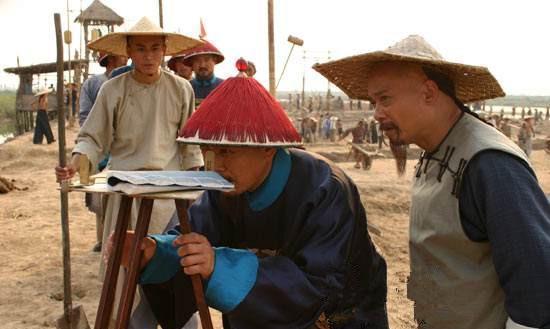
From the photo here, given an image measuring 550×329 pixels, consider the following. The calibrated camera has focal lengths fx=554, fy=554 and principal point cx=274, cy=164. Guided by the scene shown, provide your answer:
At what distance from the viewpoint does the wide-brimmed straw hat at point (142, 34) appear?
3.57m

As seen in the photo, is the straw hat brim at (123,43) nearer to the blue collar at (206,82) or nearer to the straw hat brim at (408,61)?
the blue collar at (206,82)

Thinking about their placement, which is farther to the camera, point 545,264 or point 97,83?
point 97,83

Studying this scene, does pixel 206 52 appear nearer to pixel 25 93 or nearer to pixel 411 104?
pixel 411 104

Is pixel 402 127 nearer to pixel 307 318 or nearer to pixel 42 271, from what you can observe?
pixel 307 318

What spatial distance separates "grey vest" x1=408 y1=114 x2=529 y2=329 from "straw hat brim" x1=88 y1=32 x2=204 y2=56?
230cm

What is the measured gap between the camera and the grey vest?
1.79 meters

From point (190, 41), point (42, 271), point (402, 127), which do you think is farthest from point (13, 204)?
point (402, 127)

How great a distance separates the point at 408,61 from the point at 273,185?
2.20 feet

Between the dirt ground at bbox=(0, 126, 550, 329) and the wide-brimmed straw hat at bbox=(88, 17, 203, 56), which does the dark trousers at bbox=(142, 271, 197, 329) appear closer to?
the wide-brimmed straw hat at bbox=(88, 17, 203, 56)

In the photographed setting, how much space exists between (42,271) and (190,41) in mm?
3142

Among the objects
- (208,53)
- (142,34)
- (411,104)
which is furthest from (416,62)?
(208,53)

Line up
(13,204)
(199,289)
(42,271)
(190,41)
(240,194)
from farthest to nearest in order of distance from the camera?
(13,204), (42,271), (190,41), (240,194), (199,289)

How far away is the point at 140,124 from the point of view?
370 centimetres

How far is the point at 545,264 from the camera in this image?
1541 mm
